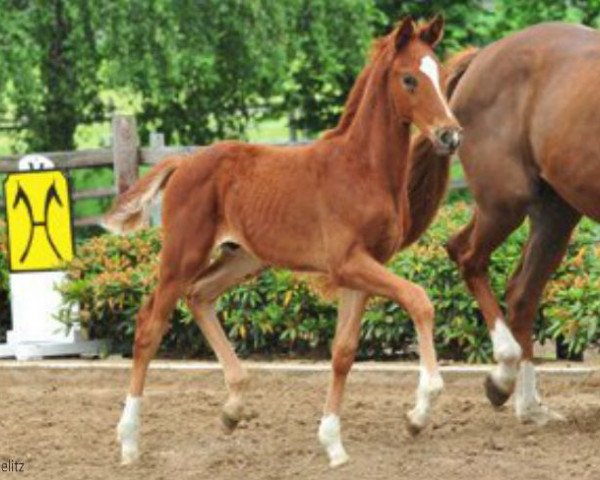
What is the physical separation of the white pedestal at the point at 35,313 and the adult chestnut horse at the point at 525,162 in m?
3.44

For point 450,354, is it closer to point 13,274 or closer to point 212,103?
point 13,274

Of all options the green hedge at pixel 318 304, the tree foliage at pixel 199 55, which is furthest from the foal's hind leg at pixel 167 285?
the tree foliage at pixel 199 55

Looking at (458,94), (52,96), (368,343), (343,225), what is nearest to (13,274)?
(368,343)

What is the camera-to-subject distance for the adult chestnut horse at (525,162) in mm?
8719

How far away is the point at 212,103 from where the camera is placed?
2134cm

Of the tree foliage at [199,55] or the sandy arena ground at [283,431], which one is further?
the tree foliage at [199,55]

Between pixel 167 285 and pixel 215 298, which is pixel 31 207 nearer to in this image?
pixel 215 298

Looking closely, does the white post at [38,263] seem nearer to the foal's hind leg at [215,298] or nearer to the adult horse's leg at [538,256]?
the foal's hind leg at [215,298]

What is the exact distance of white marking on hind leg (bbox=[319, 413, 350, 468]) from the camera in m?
7.58

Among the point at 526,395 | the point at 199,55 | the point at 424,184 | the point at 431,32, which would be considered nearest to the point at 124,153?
the point at 424,184

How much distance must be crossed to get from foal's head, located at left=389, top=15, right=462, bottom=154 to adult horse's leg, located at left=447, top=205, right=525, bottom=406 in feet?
5.12

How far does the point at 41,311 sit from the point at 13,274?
1.01ft

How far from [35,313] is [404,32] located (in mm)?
5059

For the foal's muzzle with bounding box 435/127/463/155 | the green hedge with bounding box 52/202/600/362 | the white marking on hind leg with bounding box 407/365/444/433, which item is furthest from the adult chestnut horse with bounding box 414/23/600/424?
the foal's muzzle with bounding box 435/127/463/155
